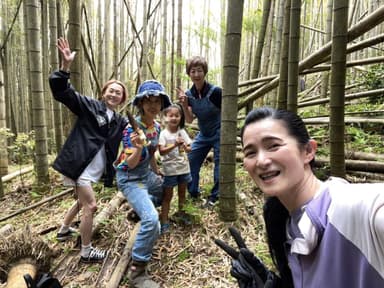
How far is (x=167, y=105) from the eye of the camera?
2.93m

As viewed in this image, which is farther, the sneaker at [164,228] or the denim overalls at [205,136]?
the denim overalls at [205,136]

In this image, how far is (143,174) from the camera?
9.05ft

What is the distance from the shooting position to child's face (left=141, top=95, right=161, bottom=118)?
2704mm

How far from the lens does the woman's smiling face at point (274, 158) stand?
119 cm

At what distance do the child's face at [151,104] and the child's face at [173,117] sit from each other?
33 centimetres

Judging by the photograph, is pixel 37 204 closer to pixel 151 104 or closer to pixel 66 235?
pixel 66 235

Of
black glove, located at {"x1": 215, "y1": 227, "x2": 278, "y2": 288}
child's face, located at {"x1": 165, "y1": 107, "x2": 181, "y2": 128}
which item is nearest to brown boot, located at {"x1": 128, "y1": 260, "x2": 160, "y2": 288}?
black glove, located at {"x1": 215, "y1": 227, "x2": 278, "y2": 288}

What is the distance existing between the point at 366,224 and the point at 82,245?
96.8 inches

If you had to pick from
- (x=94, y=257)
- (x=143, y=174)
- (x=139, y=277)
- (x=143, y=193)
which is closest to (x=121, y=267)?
(x=139, y=277)

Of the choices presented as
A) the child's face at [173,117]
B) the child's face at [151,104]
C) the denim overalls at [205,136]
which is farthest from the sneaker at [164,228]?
the child's face at [151,104]

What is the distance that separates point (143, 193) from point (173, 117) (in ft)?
2.73

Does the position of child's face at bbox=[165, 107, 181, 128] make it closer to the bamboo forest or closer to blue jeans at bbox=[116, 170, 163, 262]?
the bamboo forest

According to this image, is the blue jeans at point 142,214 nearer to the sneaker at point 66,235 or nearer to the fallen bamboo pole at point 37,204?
the sneaker at point 66,235

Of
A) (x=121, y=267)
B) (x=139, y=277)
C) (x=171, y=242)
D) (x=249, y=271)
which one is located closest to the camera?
(x=249, y=271)
